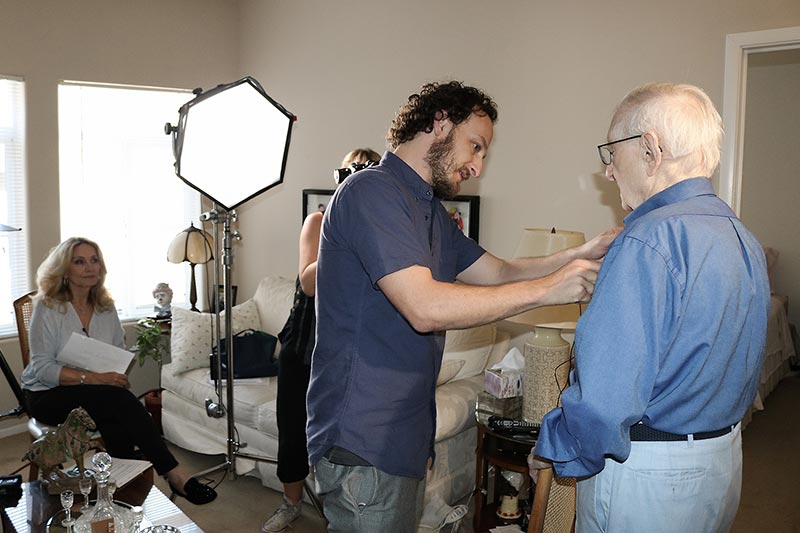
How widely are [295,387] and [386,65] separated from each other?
201cm

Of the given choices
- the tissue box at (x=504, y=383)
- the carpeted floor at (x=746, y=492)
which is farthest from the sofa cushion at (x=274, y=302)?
the tissue box at (x=504, y=383)

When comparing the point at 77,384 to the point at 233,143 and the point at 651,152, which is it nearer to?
the point at 233,143

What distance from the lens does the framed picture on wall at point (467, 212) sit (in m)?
3.69

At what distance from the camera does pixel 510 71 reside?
351 cm

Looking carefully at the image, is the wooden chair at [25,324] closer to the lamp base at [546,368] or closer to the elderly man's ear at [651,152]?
the lamp base at [546,368]

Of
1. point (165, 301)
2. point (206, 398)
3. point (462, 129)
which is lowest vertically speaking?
point (206, 398)

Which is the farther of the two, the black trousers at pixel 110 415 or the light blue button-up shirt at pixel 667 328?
the black trousers at pixel 110 415

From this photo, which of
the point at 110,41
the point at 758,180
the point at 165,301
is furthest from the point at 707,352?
the point at 758,180

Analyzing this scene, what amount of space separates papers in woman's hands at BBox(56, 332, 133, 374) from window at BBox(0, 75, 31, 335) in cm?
128

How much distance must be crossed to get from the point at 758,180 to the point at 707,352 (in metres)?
5.72

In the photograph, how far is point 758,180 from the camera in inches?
245

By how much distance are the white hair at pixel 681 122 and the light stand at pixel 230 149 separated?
198cm

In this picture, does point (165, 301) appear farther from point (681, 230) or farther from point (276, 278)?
point (681, 230)

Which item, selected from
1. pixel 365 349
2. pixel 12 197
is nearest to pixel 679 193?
pixel 365 349
